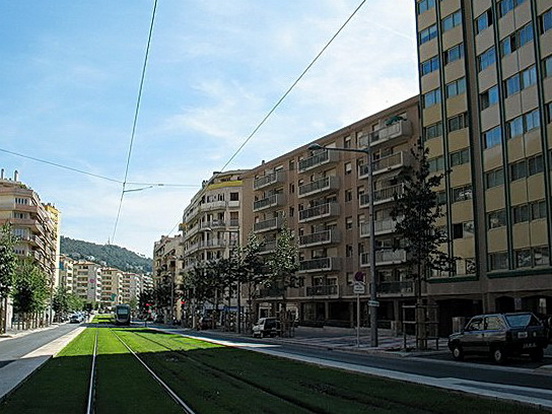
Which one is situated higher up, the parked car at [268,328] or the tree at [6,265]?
the tree at [6,265]

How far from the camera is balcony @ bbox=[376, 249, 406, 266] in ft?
187

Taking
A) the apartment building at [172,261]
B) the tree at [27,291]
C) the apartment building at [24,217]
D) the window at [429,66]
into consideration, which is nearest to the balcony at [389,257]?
the window at [429,66]

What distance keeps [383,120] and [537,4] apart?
74.3 ft

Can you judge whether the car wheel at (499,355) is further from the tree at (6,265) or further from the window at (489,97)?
the tree at (6,265)

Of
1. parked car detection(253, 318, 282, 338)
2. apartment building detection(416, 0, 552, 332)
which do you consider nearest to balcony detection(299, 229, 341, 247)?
parked car detection(253, 318, 282, 338)

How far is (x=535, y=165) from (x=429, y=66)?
45.6ft

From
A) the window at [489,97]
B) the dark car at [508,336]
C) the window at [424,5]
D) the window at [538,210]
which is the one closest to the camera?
the dark car at [508,336]

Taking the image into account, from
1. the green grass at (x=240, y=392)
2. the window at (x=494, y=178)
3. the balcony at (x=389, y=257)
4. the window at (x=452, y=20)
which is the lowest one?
the green grass at (x=240, y=392)

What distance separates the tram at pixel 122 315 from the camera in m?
102

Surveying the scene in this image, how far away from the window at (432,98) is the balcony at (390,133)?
600 centimetres

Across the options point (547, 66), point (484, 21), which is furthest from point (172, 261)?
point (547, 66)

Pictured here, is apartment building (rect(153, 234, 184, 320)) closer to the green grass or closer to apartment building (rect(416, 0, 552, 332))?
apartment building (rect(416, 0, 552, 332))

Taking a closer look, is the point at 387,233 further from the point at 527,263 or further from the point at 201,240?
the point at 201,240

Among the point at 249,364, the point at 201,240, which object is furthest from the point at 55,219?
the point at 249,364
